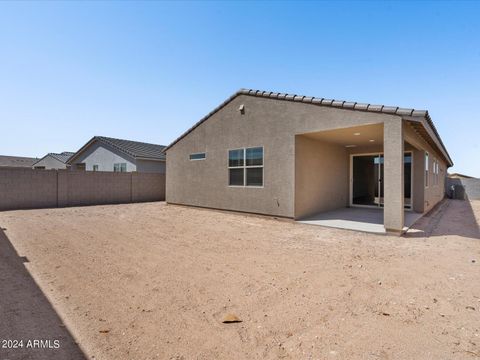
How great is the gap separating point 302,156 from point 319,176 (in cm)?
150

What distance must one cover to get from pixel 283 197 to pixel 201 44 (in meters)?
6.88

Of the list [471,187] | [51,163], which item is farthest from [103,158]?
[471,187]

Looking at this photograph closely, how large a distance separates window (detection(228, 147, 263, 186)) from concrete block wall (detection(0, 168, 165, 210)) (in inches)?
340

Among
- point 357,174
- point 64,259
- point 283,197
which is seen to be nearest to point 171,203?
point 283,197

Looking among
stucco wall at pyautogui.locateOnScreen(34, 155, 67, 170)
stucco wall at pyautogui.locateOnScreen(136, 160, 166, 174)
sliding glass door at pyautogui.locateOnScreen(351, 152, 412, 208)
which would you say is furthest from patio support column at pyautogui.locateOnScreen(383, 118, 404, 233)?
stucco wall at pyautogui.locateOnScreen(34, 155, 67, 170)

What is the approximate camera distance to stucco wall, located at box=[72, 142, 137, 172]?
17766 mm

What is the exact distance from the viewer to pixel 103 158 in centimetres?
1934

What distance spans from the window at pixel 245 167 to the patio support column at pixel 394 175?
419 cm

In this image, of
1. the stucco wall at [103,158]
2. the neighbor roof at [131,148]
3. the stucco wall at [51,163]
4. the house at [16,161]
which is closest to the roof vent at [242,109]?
the neighbor roof at [131,148]

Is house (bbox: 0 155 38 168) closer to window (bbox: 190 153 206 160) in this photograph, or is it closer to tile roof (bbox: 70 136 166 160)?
tile roof (bbox: 70 136 166 160)

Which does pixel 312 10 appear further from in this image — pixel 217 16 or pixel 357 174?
pixel 357 174

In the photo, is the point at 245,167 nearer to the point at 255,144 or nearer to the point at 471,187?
the point at 255,144

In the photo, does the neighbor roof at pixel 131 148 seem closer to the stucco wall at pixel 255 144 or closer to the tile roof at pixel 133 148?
the tile roof at pixel 133 148

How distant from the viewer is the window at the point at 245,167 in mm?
9148
